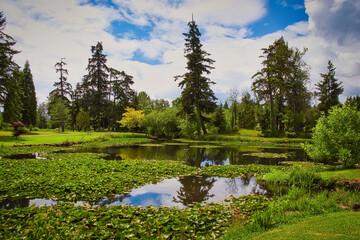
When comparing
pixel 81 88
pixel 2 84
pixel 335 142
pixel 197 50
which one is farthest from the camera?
pixel 81 88

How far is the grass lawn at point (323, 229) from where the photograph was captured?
355cm

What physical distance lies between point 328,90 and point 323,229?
46.0 meters

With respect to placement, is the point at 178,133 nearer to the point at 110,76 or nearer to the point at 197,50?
the point at 197,50

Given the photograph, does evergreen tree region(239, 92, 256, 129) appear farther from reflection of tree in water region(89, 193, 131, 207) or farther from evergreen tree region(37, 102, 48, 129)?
evergreen tree region(37, 102, 48, 129)

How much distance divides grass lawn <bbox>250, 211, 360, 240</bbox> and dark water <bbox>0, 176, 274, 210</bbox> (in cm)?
307

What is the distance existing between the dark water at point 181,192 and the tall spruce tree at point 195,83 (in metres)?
24.8

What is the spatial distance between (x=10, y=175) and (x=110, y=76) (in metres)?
44.3

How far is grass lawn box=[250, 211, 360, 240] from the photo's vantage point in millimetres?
3546

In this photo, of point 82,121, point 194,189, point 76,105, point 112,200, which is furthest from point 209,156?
point 76,105

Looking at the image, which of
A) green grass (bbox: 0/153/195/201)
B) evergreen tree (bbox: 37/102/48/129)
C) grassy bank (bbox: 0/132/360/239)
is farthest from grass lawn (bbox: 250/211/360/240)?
evergreen tree (bbox: 37/102/48/129)

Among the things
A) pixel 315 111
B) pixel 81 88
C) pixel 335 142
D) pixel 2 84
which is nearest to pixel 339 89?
pixel 315 111

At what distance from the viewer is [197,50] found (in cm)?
3506

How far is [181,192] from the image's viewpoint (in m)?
7.83

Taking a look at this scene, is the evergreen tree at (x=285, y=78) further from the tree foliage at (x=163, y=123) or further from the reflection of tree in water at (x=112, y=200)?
the reflection of tree in water at (x=112, y=200)
